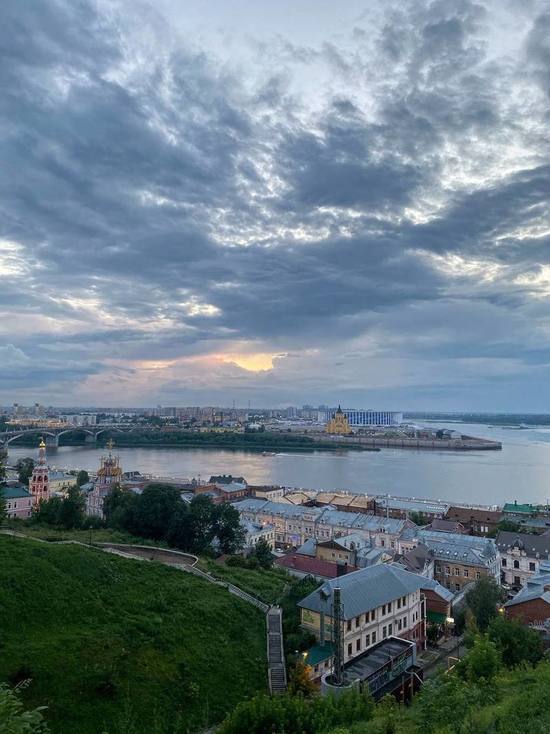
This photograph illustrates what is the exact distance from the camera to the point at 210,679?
25.9 feet

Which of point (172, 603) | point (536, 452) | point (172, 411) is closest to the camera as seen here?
point (172, 603)

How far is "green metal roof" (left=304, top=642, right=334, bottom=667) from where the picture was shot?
9016 mm

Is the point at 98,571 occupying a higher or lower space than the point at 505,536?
higher

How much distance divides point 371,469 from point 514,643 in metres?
38.8

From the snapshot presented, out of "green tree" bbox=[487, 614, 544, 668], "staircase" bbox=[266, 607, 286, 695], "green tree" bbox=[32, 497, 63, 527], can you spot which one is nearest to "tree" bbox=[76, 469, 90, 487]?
"green tree" bbox=[32, 497, 63, 527]

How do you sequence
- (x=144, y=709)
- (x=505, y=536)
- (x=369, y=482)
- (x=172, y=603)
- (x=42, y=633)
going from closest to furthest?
(x=144, y=709) → (x=42, y=633) → (x=172, y=603) → (x=505, y=536) → (x=369, y=482)

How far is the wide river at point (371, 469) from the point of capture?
35.5 m

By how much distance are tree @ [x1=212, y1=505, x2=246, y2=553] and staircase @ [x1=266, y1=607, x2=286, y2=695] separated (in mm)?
6314

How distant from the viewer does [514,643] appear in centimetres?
873

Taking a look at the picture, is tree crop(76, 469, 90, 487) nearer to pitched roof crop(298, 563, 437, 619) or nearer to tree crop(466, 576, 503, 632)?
pitched roof crop(298, 563, 437, 619)

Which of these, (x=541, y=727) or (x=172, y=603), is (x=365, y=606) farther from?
(x=541, y=727)

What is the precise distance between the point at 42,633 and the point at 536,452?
6283 centimetres

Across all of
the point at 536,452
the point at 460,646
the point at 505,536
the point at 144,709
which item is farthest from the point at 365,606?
the point at 536,452

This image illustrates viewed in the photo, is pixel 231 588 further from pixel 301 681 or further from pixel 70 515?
pixel 70 515
